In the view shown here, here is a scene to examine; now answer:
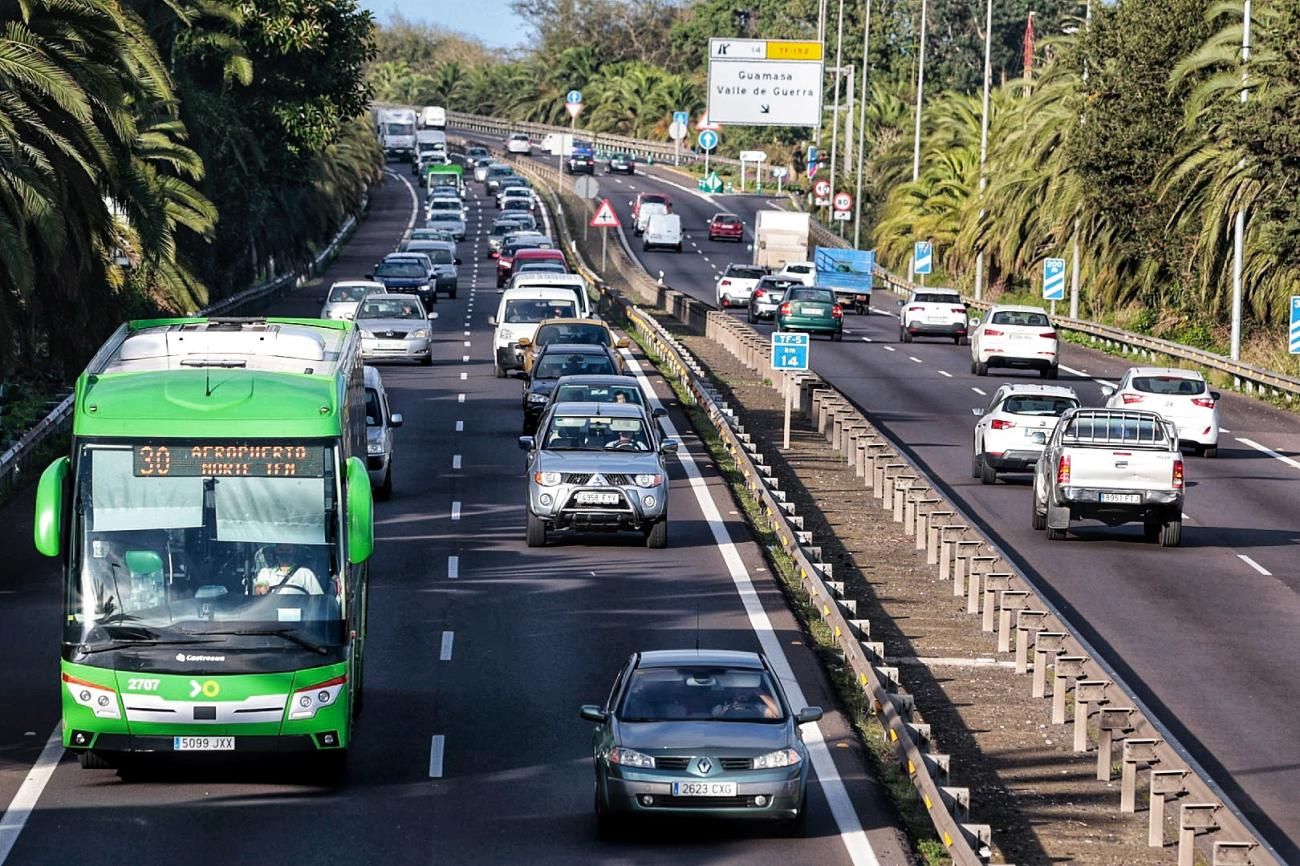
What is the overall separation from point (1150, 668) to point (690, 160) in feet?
445

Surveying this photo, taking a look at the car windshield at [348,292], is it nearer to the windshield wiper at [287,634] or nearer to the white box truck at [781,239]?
the white box truck at [781,239]

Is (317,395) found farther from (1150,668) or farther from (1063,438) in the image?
(1063,438)

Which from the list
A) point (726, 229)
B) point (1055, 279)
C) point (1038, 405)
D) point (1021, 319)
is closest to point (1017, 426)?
point (1038, 405)

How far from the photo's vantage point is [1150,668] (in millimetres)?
21984

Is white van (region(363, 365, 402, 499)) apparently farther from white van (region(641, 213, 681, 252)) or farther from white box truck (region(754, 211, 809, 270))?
white van (region(641, 213, 681, 252))

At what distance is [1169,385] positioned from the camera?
39.2 meters

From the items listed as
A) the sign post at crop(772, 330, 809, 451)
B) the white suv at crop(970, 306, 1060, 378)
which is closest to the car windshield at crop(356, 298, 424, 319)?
the white suv at crop(970, 306, 1060, 378)

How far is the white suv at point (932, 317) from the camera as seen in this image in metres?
63.5

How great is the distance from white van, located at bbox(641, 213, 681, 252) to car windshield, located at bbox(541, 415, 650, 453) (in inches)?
2880

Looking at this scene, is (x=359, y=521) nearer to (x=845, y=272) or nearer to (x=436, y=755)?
(x=436, y=755)

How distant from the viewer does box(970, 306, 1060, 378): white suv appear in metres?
52.5

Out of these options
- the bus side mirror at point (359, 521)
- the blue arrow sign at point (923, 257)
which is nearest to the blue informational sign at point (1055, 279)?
the blue arrow sign at point (923, 257)

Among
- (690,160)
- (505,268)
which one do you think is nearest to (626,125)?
(690,160)

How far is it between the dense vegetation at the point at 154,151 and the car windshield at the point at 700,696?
1596 centimetres
